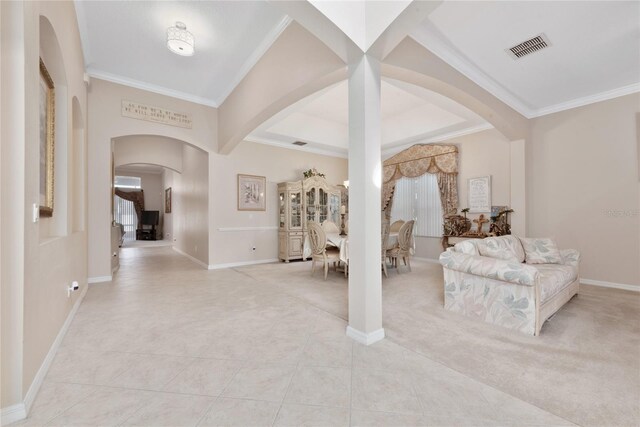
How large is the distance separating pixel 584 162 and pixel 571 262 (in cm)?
192

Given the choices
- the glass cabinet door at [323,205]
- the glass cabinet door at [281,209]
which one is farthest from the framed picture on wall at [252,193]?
the glass cabinet door at [323,205]

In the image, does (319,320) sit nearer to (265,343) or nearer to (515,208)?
(265,343)

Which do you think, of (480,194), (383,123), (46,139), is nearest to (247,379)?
(46,139)

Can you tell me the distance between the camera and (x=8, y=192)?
1.34 metres

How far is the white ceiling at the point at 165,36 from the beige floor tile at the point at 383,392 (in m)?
3.54

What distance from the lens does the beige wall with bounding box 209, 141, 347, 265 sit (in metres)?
5.47

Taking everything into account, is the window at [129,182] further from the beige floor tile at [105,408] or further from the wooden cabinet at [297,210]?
the beige floor tile at [105,408]

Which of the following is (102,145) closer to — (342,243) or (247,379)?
(342,243)

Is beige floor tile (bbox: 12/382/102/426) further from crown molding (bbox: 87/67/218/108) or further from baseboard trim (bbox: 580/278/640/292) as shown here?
baseboard trim (bbox: 580/278/640/292)

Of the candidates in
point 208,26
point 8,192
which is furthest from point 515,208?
point 8,192

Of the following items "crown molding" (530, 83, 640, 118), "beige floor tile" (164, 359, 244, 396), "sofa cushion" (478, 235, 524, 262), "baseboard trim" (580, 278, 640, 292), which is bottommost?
"baseboard trim" (580, 278, 640, 292)

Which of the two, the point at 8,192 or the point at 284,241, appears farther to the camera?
the point at 284,241

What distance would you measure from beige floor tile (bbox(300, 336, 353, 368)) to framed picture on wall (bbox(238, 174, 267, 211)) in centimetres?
414

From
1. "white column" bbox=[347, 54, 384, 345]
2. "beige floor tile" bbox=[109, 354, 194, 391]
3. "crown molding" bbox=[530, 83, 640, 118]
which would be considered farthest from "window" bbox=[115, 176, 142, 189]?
"crown molding" bbox=[530, 83, 640, 118]
